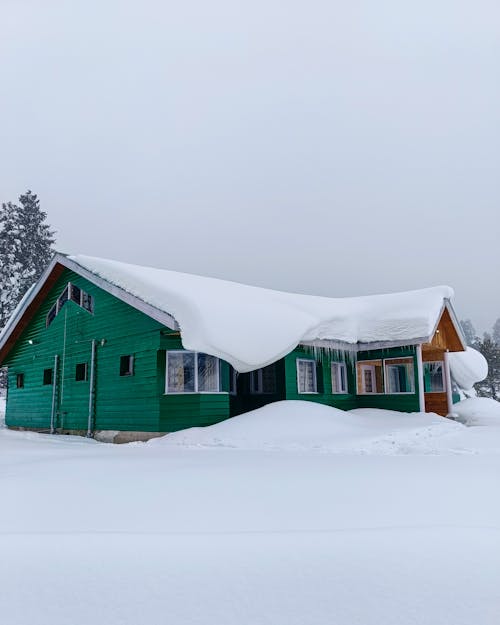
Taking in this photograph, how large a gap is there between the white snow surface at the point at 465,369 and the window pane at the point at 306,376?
12.9 metres

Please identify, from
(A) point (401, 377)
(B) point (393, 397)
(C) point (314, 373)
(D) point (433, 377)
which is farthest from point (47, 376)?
(D) point (433, 377)

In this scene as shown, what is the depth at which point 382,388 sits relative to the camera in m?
18.8

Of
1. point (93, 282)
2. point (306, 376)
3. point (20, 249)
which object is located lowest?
point (306, 376)

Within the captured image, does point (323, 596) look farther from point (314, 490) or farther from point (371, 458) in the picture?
point (371, 458)

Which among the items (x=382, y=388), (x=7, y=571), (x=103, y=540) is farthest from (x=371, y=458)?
(x=382, y=388)

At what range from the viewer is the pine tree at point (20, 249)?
38.6m

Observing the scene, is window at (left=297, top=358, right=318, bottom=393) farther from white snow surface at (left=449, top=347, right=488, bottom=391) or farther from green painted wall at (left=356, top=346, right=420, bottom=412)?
white snow surface at (left=449, top=347, right=488, bottom=391)

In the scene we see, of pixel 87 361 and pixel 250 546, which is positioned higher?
pixel 87 361

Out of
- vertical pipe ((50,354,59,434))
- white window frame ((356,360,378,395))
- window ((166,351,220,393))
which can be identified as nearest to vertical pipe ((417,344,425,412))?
white window frame ((356,360,378,395))

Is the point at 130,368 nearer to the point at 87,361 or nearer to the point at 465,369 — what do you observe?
the point at 87,361

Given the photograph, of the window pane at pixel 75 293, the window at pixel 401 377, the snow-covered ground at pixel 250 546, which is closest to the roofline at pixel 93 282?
the window pane at pixel 75 293

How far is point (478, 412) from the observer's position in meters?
21.2

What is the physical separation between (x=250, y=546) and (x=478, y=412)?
20.2 metres

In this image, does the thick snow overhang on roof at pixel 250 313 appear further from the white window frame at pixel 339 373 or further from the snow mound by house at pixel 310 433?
the snow mound by house at pixel 310 433
